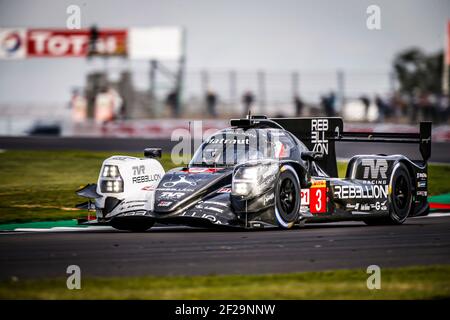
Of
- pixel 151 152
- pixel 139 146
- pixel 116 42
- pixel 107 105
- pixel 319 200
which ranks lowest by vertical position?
pixel 319 200

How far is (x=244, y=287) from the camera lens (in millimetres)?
9102

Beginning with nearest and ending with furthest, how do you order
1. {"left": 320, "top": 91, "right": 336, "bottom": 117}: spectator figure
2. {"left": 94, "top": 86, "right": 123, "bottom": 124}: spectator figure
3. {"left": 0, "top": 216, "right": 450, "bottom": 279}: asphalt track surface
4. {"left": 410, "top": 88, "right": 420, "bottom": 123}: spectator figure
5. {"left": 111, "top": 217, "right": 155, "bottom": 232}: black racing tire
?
{"left": 0, "top": 216, "right": 450, "bottom": 279}: asphalt track surface < {"left": 111, "top": 217, "right": 155, "bottom": 232}: black racing tire < {"left": 320, "top": 91, "right": 336, "bottom": 117}: spectator figure < {"left": 410, "top": 88, "right": 420, "bottom": 123}: spectator figure < {"left": 94, "top": 86, "right": 123, "bottom": 124}: spectator figure

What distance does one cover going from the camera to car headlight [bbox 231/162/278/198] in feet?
41.8

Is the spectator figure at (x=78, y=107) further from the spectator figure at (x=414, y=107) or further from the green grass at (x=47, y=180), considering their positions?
the green grass at (x=47, y=180)

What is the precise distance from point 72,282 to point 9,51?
4259 cm

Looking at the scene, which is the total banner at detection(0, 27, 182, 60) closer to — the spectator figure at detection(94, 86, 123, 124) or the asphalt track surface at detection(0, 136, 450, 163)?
the spectator figure at detection(94, 86, 123, 124)

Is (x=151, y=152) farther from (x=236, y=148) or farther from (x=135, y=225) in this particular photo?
(x=236, y=148)

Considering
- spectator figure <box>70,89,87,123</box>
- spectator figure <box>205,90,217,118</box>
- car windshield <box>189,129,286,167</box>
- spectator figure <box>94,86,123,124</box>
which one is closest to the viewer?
car windshield <box>189,129,286,167</box>

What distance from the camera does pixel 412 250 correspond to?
11672mm

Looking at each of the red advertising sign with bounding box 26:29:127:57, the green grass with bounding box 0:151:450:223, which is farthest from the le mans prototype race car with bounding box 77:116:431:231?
the red advertising sign with bounding box 26:29:127:57

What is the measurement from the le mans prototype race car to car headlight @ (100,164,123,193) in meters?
0.01

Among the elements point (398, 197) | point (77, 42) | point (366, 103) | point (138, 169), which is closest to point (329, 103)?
point (366, 103)

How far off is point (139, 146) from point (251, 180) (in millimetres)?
18643
